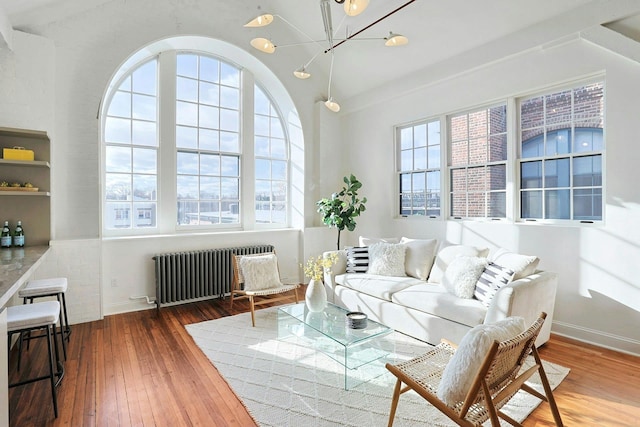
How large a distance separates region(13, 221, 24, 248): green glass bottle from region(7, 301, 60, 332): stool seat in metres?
1.55

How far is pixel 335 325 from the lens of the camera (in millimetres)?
2959

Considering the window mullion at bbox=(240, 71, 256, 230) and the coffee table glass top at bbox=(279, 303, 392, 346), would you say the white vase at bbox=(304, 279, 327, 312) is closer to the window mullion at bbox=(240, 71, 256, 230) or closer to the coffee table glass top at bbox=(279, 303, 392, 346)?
the coffee table glass top at bbox=(279, 303, 392, 346)

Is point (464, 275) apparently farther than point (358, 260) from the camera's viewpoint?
No

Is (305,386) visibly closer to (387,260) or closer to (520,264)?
(387,260)

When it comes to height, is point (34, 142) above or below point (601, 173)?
above

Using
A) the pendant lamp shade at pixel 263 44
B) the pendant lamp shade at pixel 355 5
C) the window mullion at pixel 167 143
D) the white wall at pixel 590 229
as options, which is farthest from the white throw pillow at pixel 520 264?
the window mullion at pixel 167 143

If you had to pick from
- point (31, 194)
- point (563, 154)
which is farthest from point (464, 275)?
point (31, 194)

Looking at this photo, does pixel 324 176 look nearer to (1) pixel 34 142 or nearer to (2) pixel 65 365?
(1) pixel 34 142

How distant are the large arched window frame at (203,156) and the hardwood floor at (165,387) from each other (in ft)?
6.00

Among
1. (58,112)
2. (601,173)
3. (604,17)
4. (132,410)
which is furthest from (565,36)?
(58,112)

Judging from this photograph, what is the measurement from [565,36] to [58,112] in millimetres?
5490

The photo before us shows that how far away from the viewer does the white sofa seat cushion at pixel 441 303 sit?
9.57 ft

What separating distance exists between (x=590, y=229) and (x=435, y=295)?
5.50 ft

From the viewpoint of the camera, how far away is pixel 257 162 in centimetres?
576
